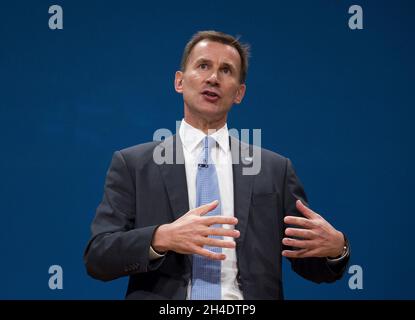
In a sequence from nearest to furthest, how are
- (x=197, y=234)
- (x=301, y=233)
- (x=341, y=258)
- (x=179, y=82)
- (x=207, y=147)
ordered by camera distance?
(x=197, y=234) → (x=301, y=233) → (x=341, y=258) → (x=207, y=147) → (x=179, y=82)

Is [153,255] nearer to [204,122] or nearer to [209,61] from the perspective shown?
[204,122]

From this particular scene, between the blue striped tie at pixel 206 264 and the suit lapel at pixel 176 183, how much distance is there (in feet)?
0.13

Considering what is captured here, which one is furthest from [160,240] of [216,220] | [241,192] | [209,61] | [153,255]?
[209,61]

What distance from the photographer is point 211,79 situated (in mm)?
1678

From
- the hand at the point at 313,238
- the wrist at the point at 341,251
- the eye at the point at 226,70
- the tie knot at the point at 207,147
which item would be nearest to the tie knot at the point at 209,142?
the tie knot at the point at 207,147

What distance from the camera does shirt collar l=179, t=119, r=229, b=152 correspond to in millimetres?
1667

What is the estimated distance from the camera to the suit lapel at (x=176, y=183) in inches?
60.1

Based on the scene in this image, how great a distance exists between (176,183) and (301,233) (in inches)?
14.5

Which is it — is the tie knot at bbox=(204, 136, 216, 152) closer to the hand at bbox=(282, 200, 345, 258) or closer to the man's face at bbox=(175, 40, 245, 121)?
the man's face at bbox=(175, 40, 245, 121)

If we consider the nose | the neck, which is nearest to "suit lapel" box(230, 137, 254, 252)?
the neck

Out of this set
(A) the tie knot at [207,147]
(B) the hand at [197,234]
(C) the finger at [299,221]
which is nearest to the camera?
(B) the hand at [197,234]

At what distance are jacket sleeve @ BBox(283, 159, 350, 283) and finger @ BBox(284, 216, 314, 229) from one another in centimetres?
16

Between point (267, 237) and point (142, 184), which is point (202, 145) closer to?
point (142, 184)

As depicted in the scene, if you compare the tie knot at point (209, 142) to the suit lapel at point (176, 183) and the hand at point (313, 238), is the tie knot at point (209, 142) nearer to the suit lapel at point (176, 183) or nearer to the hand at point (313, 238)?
the suit lapel at point (176, 183)
